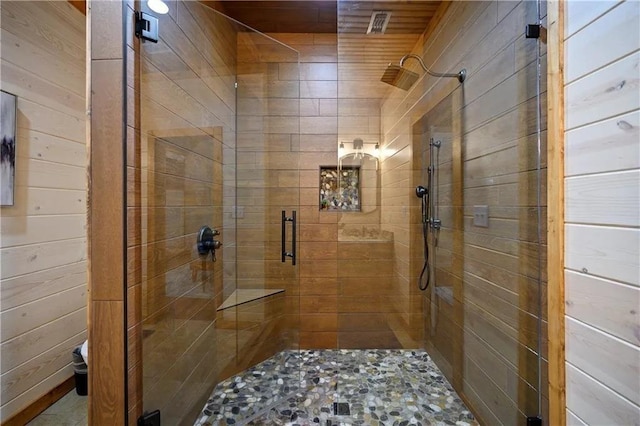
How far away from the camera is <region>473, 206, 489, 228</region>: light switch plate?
1.42 m

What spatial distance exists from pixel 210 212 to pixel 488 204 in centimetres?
168

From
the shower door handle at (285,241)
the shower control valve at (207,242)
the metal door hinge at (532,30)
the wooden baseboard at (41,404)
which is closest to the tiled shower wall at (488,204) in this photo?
the metal door hinge at (532,30)

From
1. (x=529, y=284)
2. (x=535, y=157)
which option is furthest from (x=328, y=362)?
(x=535, y=157)

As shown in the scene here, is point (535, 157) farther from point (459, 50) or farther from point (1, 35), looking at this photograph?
point (1, 35)

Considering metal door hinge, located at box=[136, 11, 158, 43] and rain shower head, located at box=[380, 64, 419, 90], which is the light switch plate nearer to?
rain shower head, located at box=[380, 64, 419, 90]

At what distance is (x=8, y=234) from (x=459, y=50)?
2.81 metres

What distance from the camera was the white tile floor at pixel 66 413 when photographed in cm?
141

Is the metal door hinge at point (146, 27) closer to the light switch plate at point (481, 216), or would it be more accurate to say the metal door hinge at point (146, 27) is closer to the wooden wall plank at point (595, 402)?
the light switch plate at point (481, 216)

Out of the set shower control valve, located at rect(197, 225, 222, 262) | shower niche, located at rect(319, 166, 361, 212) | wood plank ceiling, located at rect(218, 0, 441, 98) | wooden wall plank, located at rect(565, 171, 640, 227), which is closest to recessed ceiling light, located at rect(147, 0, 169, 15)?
wood plank ceiling, located at rect(218, 0, 441, 98)

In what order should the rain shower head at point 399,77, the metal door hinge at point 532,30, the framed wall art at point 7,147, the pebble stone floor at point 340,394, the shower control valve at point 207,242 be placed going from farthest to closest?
1. the rain shower head at point 399,77
2. the shower control valve at point 207,242
3. the pebble stone floor at point 340,394
4. the framed wall art at point 7,147
5. the metal door hinge at point 532,30

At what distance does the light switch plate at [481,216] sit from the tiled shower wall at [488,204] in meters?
0.04

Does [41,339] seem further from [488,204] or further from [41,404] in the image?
[488,204]

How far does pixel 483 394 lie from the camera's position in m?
1.43

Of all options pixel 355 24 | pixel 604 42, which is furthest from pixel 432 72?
pixel 604 42
